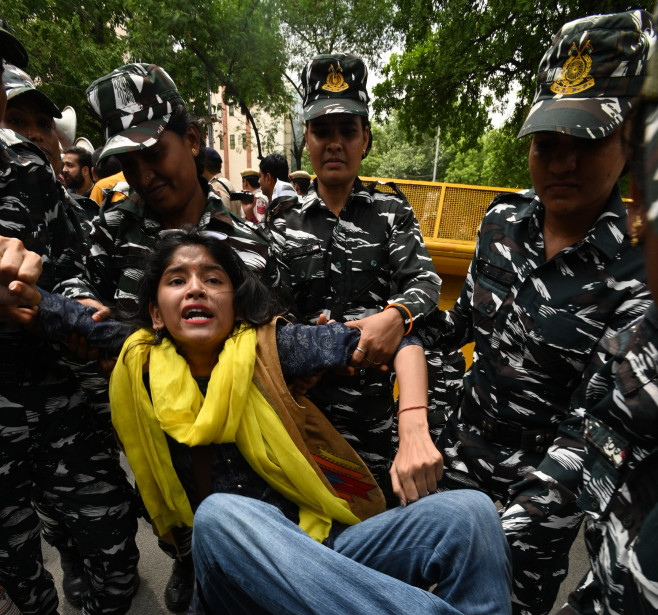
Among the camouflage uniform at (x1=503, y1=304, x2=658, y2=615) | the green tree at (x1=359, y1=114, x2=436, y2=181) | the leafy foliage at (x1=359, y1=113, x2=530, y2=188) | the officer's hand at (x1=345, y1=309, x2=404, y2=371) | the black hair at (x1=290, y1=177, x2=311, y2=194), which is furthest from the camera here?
the green tree at (x1=359, y1=114, x2=436, y2=181)

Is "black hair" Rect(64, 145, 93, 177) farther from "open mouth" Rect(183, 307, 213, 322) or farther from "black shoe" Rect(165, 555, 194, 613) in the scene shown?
"black shoe" Rect(165, 555, 194, 613)

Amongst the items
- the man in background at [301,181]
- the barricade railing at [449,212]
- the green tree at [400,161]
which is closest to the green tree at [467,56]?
the man in background at [301,181]

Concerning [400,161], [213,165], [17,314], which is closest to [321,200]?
[17,314]

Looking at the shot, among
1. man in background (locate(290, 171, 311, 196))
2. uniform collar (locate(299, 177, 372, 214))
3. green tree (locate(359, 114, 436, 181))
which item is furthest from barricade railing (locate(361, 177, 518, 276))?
green tree (locate(359, 114, 436, 181))

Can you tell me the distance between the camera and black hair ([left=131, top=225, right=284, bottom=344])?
1.76 m

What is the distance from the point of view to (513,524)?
141 cm

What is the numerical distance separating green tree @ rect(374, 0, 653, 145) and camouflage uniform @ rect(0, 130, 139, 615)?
752cm

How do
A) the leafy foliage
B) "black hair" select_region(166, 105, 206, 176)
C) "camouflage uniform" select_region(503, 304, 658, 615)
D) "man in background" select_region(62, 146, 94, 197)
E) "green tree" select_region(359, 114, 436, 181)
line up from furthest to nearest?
"green tree" select_region(359, 114, 436, 181)
the leafy foliage
"man in background" select_region(62, 146, 94, 197)
"black hair" select_region(166, 105, 206, 176)
"camouflage uniform" select_region(503, 304, 658, 615)

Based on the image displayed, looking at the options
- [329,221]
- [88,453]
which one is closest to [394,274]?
[329,221]

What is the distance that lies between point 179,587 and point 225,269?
1.60m

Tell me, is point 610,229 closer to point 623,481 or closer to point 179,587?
point 623,481

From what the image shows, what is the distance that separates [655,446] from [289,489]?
1.03m

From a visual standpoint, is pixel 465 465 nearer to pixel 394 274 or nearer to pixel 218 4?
pixel 394 274

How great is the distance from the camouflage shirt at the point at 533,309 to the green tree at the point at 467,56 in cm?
689
